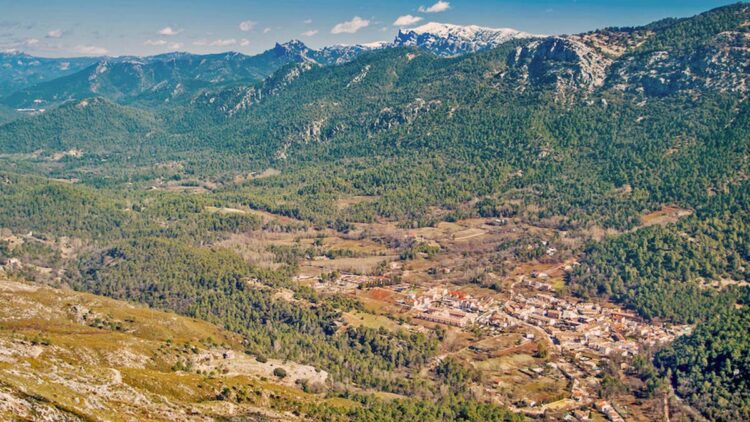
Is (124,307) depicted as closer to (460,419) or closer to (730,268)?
(460,419)

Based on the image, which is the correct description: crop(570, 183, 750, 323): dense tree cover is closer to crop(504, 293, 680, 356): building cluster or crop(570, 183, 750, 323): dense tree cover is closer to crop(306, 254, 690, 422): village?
crop(306, 254, 690, 422): village

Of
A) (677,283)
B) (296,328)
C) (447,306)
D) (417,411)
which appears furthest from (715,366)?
(296,328)

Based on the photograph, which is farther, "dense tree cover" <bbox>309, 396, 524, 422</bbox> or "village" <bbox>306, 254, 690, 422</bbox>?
"village" <bbox>306, 254, 690, 422</bbox>

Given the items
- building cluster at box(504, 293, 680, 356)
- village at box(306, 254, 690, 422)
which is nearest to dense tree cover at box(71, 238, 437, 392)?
village at box(306, 254, 690, 422)

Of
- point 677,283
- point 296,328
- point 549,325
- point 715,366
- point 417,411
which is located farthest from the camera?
point 677,283

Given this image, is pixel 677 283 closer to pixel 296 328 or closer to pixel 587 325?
pixel 587 325

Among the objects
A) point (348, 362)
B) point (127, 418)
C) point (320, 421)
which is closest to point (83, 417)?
point (127, 418)

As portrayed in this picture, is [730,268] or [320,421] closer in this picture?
[320,421]

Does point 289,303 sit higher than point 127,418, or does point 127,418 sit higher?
point 127,418

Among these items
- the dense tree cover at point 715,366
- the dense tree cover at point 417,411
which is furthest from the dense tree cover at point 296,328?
the dense tree cover at point 715,366
